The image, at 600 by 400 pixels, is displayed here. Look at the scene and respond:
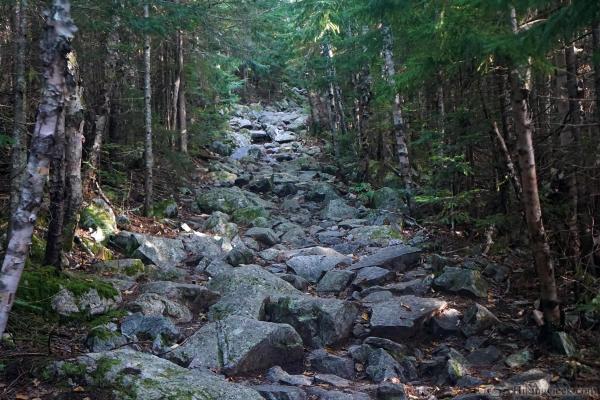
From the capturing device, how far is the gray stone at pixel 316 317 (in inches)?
288

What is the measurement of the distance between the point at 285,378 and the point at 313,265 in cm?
488

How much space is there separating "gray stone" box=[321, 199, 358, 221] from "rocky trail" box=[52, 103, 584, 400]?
3.51 m

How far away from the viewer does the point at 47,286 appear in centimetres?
687

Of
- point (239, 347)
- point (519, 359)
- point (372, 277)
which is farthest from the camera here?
point (372, 277)

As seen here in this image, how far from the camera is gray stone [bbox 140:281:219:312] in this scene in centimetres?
808

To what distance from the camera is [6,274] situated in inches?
167

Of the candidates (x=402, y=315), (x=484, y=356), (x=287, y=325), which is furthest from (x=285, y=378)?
(x=484, y=356)

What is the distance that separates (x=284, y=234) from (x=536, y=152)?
7804 mm

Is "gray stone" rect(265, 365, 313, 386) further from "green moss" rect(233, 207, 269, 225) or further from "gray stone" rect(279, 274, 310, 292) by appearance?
"green moss" rect(233, 207, 269, 225)

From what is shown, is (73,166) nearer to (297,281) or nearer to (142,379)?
(297,281)

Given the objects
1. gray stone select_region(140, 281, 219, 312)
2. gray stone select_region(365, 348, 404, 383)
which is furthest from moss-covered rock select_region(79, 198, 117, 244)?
gray stone select_region(365, 348, 404, 383)

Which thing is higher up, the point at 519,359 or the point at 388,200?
the point at 388,200

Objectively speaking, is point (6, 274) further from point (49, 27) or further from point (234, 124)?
point (234, 124)

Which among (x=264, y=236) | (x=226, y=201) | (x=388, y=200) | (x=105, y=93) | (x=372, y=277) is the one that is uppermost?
(x=105, y=93)
